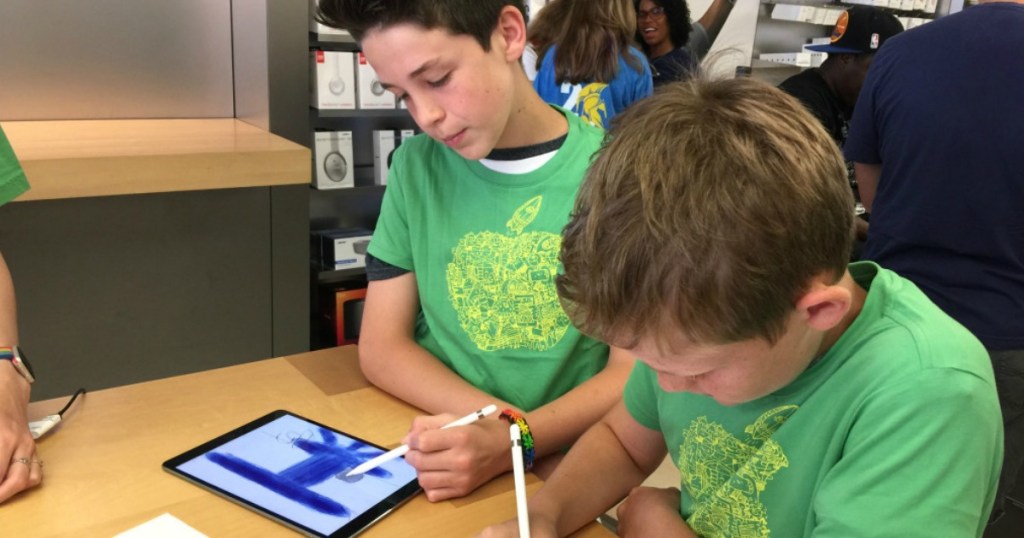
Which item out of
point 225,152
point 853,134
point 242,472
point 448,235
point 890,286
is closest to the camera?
point 890,286

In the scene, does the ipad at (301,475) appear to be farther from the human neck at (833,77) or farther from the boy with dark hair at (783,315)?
→ the human neck at (833,77)

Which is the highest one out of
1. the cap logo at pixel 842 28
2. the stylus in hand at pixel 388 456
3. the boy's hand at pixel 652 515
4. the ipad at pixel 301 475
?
the cap logo at pixel 842 28

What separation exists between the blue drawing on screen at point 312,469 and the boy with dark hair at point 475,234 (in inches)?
4.3

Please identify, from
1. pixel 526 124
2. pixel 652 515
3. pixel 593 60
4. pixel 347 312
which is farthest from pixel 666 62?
pixel 652 515

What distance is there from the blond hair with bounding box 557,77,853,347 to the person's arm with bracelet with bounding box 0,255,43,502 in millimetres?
587

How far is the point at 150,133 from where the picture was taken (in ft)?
7.07

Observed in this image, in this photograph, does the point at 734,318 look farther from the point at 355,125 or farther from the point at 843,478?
the point at 355,125

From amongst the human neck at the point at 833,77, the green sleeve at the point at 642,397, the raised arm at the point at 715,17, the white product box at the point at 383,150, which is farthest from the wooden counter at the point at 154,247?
the raised arm at the point at 715,17

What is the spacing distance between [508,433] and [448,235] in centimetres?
31

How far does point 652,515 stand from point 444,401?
300mm

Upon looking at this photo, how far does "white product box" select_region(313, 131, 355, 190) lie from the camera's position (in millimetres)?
2535

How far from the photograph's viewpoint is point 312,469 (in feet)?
2.78

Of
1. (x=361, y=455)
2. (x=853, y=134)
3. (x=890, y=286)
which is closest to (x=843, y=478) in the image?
(x=890, y=286)

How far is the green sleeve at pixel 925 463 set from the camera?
59 cm
